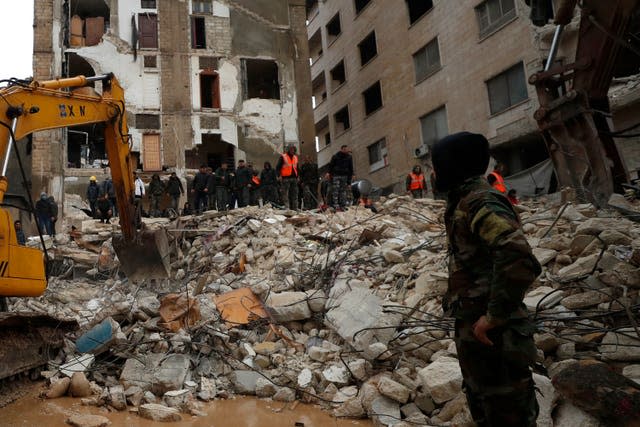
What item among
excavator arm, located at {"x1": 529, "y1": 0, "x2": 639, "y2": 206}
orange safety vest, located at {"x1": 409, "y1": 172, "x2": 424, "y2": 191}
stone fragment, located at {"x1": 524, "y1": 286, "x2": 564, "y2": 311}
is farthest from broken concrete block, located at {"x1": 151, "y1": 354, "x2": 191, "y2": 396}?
orange safety vest, located at {"x1": 409, "y1": 172, "x2": 424, "y2": 191}

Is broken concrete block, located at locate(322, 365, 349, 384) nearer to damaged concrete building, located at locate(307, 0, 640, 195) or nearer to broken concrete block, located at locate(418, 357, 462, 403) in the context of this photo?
broken concrete block, located at locate(418, 357, 462, 403)

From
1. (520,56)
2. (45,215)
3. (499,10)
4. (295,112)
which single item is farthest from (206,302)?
(295,112)

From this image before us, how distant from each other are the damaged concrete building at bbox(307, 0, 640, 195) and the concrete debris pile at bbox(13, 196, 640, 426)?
28.7 feet

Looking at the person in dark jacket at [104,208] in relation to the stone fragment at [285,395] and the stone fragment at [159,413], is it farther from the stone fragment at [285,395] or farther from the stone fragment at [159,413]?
the stone fragment at [285,395]

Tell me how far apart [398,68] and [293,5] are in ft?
20.2

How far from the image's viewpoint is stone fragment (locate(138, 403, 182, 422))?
11.8 feet

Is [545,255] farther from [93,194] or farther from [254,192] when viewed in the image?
[93,194]

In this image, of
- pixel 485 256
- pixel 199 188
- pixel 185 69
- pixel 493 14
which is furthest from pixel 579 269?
pixel 185 69

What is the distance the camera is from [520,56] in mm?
14695

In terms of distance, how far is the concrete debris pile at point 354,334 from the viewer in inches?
135

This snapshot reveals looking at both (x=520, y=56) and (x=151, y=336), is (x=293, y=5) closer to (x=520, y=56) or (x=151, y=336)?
(x=520, y=56)

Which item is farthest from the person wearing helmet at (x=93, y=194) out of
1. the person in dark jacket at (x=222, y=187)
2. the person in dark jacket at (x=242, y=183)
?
the person in dark jacket at (x=242, y=183)

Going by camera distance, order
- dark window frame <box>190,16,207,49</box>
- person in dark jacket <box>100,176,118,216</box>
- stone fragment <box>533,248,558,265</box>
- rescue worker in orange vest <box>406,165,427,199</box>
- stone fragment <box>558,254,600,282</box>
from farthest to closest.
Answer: dark window frame <box>190,16,207,49</box>
person in dark jacket <box>100,176,118,216</box>
rescue worker in orange vest <box>406,165,427,199</box>
stone fragment <box>533,248,558,265</box>
stone fragment <box>558,254,600,282</box>

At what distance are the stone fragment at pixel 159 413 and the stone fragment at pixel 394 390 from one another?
1.55 m
